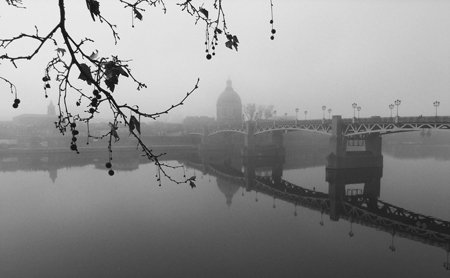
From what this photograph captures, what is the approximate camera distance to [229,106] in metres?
100

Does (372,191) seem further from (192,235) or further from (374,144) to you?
(192,235)

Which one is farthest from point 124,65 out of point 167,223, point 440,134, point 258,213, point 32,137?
point 440,134

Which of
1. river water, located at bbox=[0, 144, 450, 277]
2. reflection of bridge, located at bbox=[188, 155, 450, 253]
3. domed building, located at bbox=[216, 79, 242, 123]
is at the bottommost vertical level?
reflection of bridge, located at bbox=[188, 155, 450, 253]

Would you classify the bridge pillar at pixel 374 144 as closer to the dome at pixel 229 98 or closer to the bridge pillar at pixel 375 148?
the bridge pillar at pixel 375 148

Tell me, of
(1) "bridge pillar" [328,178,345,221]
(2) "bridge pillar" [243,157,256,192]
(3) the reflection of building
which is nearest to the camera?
(1) "bridge pillar" [328,178,345,221]

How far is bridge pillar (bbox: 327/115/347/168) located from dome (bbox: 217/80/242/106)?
67.6 metres

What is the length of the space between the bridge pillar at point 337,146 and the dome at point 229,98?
6760 centimetres

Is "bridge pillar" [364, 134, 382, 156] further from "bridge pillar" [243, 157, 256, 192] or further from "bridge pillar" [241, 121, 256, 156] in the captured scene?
"bridge pillar" [241, 121, 256, 156]

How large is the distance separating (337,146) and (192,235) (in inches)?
939

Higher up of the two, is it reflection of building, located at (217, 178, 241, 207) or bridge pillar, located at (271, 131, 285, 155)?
bridge pillar, located at (271, 131, 285, 155)

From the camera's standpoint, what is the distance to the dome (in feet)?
331

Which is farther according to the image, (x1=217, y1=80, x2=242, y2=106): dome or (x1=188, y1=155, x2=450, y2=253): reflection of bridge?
(x1=217, y1=80, x2=242, y2=106): dome

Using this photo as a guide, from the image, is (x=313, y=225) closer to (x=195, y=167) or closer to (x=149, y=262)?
(x=149, y=262)

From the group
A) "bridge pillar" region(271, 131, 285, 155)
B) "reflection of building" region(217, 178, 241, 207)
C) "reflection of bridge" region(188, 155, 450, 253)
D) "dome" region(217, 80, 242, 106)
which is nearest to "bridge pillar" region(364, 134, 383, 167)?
"reflection of bridge" region(188, 155, 450, 253)
